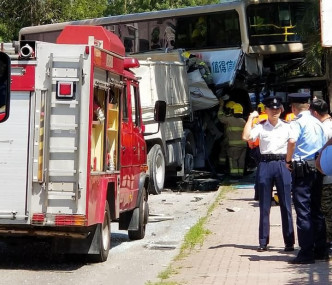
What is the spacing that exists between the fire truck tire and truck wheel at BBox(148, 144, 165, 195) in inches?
323

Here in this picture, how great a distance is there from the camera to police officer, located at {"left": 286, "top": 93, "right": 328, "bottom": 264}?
30.7ft

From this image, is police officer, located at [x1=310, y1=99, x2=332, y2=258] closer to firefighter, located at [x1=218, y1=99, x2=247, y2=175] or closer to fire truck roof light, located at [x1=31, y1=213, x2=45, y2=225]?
fire truck roof light, located at [x1=31, y1=213, x2=45, y2=225]

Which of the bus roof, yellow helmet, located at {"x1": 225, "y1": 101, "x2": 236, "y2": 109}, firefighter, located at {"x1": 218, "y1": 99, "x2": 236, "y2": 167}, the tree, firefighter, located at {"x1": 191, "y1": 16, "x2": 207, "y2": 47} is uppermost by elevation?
the tree

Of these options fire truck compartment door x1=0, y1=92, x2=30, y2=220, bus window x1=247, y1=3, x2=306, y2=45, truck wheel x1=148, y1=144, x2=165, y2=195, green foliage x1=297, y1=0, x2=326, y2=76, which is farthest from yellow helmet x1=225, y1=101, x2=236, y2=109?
fire truck compartment door x1=0, y1=92, x2=30, y2=220

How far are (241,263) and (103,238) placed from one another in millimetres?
1691

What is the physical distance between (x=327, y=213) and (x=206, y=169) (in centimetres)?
1455

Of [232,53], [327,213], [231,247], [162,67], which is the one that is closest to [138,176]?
[231,247]

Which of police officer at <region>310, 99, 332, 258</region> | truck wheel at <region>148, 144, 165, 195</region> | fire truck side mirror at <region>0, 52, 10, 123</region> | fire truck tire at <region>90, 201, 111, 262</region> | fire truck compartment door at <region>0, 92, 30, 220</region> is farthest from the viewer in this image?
truck wheel at <region>148, 144, 165, 195</region>

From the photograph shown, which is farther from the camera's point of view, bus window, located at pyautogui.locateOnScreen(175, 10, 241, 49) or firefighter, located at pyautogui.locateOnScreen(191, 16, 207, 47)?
firefighter, located at pyautogui.locateOnScreen(191, 16, 207, 47)

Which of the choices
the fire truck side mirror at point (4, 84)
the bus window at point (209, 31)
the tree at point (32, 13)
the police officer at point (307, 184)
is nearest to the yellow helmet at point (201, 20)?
the bus window at point (209, 31)

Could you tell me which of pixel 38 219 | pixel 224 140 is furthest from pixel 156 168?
pixel 38 219

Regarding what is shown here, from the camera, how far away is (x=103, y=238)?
989 cm

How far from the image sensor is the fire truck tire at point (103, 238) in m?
9.59

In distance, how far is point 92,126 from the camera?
9.27m
